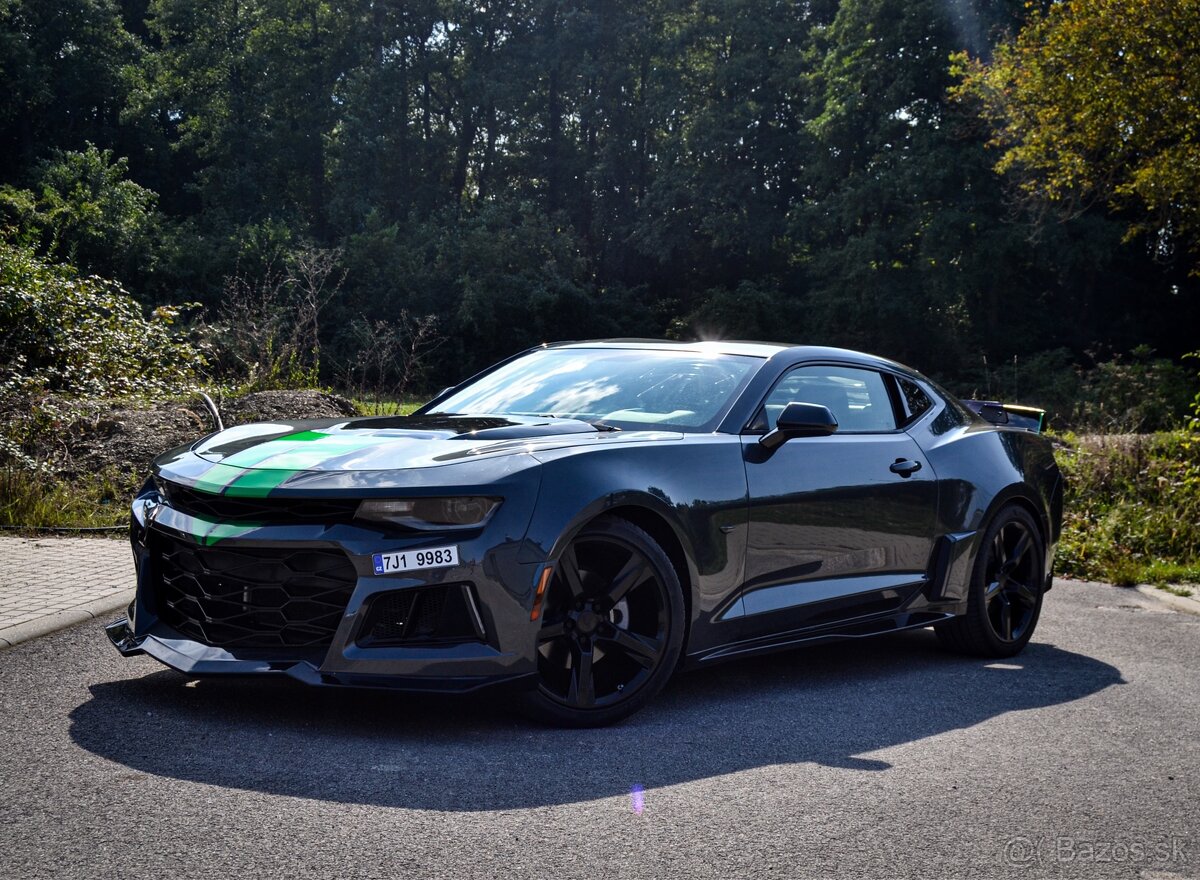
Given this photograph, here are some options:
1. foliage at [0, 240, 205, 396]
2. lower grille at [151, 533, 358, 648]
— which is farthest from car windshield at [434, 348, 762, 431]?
foliage at [0, 240, 205, 396]

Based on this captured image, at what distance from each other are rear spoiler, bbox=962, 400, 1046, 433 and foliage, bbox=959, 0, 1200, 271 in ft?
51.0

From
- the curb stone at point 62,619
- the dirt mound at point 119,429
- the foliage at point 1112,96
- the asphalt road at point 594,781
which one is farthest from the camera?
the foliage at point 1112,96

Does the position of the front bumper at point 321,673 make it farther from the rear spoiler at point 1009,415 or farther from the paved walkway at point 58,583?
the rear spoiler at point 1009,415

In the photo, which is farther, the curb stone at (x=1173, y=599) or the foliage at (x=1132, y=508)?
the foliage at (x=1132, y=508)

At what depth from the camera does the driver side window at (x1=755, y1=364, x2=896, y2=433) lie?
238 inches

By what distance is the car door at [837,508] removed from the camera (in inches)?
218

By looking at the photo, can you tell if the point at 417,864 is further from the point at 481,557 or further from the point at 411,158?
the point at 411,158

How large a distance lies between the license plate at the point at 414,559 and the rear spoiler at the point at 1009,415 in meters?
4.01

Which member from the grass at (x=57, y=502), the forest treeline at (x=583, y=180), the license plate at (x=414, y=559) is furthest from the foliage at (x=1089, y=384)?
the license plate at (x=414, y=559)

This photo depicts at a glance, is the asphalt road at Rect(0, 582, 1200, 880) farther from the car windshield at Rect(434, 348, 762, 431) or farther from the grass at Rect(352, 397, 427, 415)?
the grass at Rect(352, 397, 427, 415)

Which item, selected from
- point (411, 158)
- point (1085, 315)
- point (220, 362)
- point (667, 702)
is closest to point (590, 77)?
point (411, 158)

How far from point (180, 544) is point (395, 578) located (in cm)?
92

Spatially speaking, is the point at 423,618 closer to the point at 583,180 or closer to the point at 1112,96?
the point at 1112,96

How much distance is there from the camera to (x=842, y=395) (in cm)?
638
